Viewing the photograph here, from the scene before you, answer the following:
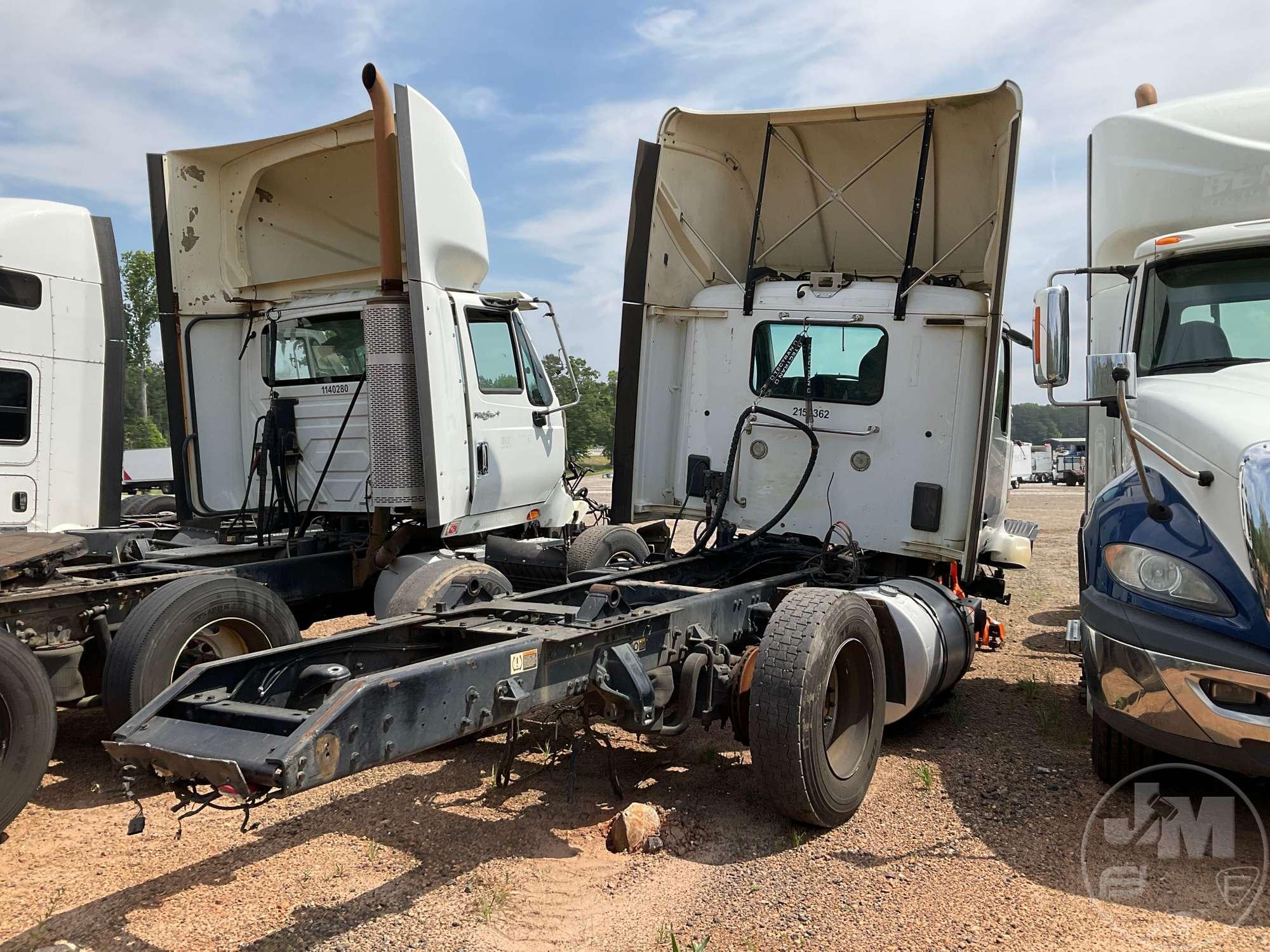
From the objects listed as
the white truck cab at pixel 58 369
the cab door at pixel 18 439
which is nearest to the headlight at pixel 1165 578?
the white truck cab at pixel 58 369

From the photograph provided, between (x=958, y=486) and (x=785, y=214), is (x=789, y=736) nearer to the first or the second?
(x=958, y=486)

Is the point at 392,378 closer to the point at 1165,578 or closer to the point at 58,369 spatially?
the point at 58,369

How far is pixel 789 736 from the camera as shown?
4.19m

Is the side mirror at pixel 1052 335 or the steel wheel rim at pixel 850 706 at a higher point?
the side mirror at pixel 1052 335

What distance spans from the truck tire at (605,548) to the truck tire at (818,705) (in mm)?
2479

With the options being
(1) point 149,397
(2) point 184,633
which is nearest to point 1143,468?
(2) point 184,633

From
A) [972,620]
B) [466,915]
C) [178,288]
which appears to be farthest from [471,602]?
[178,288]

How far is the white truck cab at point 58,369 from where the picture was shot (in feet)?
22.0

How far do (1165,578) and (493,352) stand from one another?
5.16m

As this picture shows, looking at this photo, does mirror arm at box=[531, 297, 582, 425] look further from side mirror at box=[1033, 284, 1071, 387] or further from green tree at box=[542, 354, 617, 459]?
green tree at box=[542, 354, 617, 459]

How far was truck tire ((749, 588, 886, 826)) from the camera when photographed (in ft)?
13.8

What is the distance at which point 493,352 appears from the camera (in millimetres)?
7730

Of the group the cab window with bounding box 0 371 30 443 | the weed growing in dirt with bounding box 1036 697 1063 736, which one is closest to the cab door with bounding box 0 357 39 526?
the cab window with bounding box 0 371 30 443

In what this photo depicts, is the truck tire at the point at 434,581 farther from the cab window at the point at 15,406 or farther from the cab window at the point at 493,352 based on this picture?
the cab window at the point at 15,406
